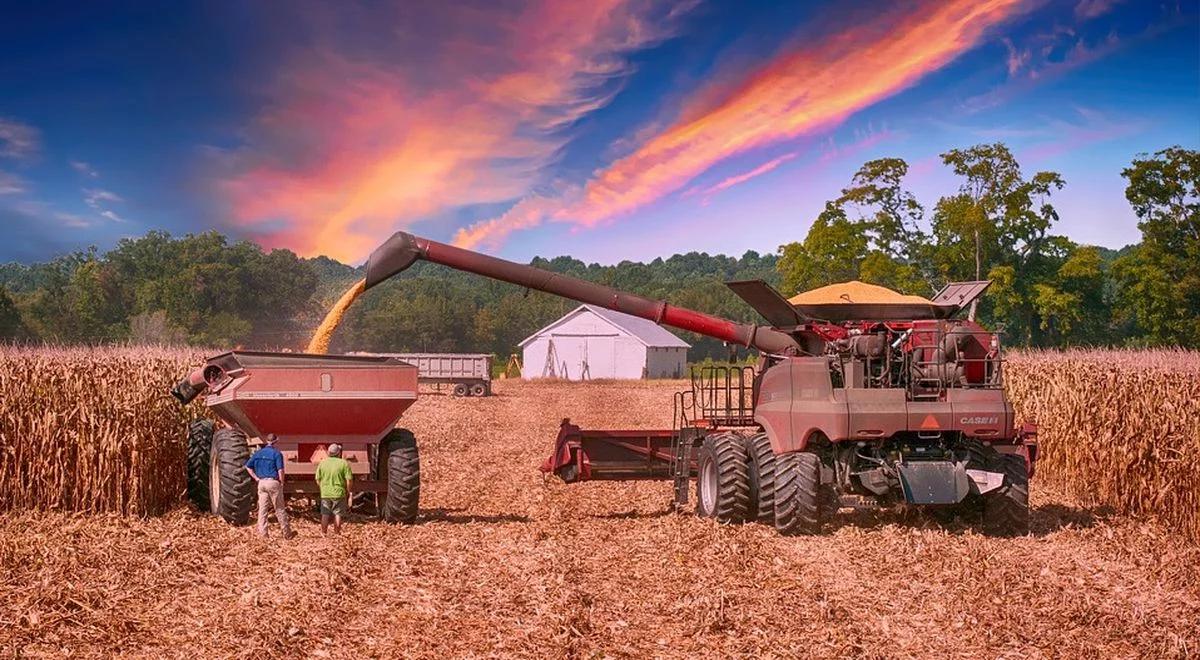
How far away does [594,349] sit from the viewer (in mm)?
81250

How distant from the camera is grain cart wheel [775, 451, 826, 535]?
45.5 feet

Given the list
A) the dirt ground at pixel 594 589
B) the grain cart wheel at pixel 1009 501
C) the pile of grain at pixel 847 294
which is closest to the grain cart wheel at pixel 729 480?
the dirt ground at pixel 594 589

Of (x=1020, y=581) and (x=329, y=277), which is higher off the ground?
(x=329, y=277)

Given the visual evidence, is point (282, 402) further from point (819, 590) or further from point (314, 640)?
point (819, 590)

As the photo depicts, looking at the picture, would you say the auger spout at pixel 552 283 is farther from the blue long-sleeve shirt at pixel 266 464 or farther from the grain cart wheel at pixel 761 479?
the blue long-sleeve shirt at pixel 266 464

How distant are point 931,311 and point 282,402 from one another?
8939 millimetres

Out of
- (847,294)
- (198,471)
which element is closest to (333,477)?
(198,471)

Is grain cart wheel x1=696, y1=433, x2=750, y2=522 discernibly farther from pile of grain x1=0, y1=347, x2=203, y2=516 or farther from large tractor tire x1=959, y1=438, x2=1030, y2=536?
pile of grain x1=0, y1=347, x2=203, y2=516

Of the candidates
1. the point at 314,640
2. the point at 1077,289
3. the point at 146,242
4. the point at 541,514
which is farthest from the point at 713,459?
the point at 146,242

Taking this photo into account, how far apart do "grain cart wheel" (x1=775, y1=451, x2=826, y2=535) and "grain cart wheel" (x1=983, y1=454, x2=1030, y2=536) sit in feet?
Result: 7.43

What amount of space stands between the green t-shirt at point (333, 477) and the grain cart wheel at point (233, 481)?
100 centimetres

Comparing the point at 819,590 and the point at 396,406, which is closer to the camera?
the point at 819,590

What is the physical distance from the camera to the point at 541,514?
17.0 meters

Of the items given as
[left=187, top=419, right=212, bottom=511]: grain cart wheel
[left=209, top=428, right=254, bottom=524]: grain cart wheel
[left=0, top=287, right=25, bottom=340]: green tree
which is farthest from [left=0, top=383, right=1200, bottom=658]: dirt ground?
[left=0, top=287, right=25, bottom=340]: green tree
